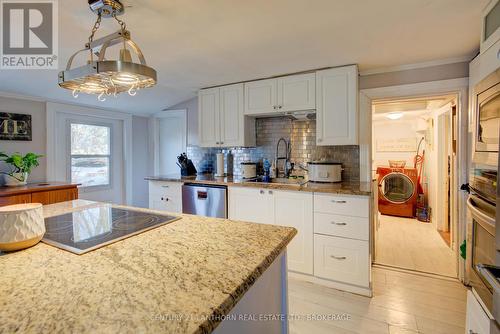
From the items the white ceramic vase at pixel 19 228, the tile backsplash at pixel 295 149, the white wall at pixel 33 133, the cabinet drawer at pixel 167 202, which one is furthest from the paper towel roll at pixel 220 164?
the white ceramic vase at pixel 19 228

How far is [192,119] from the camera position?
3.73 meters

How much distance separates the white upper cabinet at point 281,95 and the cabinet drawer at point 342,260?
1356 mm

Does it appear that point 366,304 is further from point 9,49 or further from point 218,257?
point 9,49

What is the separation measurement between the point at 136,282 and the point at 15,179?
2821 mm

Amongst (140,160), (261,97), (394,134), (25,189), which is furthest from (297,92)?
(394,134)

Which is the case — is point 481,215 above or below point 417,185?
above

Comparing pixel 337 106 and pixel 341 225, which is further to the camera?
pixel 337 106

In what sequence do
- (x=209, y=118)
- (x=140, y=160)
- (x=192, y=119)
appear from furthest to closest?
(x=140, y=160)
(x=192, y=119)
(x=209, y=118)

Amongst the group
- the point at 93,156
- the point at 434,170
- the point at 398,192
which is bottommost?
the point at 398,192

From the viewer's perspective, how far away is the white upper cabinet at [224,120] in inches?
119

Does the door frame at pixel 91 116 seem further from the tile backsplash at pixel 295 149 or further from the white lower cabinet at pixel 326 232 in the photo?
the white lower cabinet at pixel 326 232

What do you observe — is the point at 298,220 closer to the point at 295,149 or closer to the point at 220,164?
the point at 295,149

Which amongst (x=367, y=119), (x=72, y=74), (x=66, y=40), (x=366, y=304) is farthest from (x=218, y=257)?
(x=367, y=119)

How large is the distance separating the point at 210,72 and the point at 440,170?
3661 millimetres
